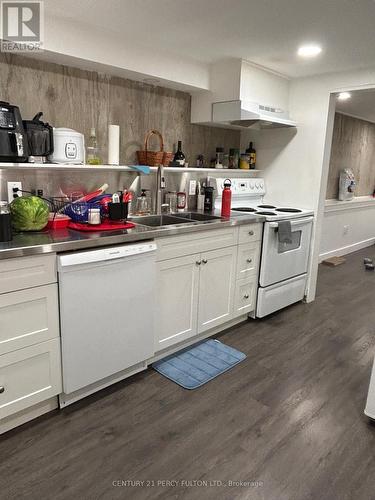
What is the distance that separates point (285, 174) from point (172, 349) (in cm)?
211

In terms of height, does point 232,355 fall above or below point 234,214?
below

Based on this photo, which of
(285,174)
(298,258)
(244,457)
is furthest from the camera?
(285,174)

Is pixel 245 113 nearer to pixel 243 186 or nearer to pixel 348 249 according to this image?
pixel 243 186

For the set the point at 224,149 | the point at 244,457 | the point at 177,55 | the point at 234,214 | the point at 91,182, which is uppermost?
the point at 177,55

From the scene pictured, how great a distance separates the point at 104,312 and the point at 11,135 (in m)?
1.08

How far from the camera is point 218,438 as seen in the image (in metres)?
1.86

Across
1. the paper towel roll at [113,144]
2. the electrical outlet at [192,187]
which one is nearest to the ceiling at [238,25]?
the paper towel roll at [113,144]

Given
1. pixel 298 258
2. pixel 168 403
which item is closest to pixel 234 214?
pixel 298 258

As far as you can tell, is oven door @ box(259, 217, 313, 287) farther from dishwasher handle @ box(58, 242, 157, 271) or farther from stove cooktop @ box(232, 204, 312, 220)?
dishwasher handle @ box(58, 242, 157, 271)

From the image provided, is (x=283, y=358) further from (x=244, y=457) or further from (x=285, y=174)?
(x=285, y=174)

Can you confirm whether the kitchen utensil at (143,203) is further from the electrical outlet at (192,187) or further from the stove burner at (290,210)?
the stove burner at (290,210)

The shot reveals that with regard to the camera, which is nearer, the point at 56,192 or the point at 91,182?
the point at 56,192

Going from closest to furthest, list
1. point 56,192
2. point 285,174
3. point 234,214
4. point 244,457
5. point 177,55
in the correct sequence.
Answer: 1. point 244,457
2. point 56,192
3. point 177,55
4. point 234,214
5. point 285,174

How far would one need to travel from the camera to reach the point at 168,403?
211 centimetres
